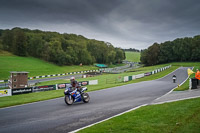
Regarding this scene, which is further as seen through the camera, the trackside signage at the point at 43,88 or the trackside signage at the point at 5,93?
the trackside signage at the point at 43,88

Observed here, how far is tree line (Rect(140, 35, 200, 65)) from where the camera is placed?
308 ft

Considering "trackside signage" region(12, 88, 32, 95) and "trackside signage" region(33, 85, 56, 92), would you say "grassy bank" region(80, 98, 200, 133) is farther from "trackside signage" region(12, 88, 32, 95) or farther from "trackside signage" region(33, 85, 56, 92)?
"trackside signage" region(33, 85, 56, 92)

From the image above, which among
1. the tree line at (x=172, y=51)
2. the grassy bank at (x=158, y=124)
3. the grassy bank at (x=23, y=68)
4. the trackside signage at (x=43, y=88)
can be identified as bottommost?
the trackside signage at (x=43, y=88)

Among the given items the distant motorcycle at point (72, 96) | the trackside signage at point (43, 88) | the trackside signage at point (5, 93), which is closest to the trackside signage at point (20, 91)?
the trackside signage at point (5, 93)

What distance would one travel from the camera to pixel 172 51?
99.4m

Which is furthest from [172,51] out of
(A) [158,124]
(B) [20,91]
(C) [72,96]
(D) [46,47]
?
(A) [158,124]

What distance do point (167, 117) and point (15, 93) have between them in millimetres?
18586

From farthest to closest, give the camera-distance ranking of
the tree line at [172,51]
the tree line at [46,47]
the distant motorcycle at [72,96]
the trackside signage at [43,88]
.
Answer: the tree line at [172,51] → the tree line at [46,47] → the trackside signage at [43,88] → the distant motorcycle at [72,96]

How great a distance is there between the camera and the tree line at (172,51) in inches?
3691

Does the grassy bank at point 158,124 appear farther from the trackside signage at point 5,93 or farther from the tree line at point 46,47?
the tree line at point 46,47

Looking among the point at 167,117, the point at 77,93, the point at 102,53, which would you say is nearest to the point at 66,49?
the point at 102,53

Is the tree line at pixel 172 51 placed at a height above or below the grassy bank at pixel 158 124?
above

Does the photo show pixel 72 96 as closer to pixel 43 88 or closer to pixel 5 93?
pixel 5 93

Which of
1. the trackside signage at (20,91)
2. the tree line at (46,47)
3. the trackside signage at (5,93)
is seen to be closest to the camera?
the trackside signage at (5,93)
